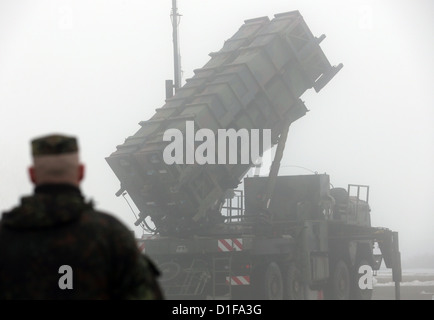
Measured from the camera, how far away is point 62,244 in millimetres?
3615

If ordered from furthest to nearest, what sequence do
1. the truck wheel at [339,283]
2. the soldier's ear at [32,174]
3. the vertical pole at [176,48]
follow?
the vertical pole at [176,48] < the truck wheel at [339,283] < the soldier's ear at [32,174]

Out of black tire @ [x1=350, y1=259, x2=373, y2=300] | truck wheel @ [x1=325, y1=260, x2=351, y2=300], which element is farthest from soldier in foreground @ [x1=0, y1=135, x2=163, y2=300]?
black tire @ [x1=350, y1=259, x2=373, y2=300]

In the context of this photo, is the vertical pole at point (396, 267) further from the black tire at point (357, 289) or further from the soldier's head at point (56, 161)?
the soldier's head at point (56, 161)

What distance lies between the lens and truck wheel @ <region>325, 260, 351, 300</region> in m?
18.8

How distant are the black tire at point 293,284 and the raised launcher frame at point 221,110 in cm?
168

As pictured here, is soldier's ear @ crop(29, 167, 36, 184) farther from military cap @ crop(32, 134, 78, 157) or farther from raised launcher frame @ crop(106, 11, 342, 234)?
raised launcher frame @ crop(106, 11, 342, 234)

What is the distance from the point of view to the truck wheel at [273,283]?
655 inches

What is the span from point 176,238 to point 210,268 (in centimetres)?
83

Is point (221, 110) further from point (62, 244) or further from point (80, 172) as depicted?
point (62, 244)

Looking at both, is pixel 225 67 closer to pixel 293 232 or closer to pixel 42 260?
pixel 293 232

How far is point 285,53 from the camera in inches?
686

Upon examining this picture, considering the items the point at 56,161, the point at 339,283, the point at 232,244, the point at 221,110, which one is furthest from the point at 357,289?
the point at 56,161

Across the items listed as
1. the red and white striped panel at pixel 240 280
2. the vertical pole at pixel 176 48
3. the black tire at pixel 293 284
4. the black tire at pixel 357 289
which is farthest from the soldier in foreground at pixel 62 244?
the vertical pole at pixel 176 48

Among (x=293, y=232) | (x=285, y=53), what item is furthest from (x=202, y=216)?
(x=285, y=53)
